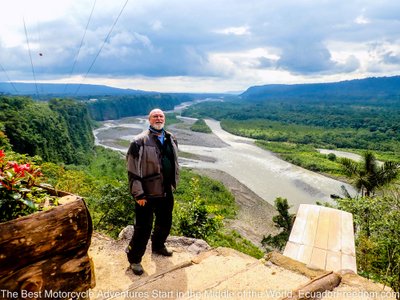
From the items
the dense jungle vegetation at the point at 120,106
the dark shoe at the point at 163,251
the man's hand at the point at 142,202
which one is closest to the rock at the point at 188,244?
the dark shoe at the point at 163,251

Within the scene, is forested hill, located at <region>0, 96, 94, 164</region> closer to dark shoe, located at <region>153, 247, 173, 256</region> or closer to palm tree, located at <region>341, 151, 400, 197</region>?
dark shoe, located at <region>153, 247, 173, 256</region>

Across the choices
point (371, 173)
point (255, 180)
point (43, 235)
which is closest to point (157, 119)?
point (43, 235)

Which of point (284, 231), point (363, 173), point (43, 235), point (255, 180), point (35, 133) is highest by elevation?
point (43, 235)

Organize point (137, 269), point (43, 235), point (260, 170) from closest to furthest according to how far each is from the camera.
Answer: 1. point (43, 235)
2. point (137, 269)
3. point (260, 170)

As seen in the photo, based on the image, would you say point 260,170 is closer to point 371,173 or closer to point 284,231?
point 284,231

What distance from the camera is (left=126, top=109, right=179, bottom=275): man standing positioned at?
14.0 feet

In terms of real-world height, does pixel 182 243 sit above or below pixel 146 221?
below

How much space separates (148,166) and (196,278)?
1.49 meters

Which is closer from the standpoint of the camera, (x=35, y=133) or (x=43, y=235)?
(x=43, y=235)

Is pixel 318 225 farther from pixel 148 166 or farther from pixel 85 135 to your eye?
pixel 85 135

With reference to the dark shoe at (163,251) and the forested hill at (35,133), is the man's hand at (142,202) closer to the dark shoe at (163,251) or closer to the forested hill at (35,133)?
the dark shoe at (163,251)

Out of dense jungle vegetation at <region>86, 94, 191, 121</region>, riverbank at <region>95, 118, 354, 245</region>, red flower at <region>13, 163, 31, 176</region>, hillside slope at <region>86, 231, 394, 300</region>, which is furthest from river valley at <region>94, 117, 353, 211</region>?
dense jungle vegetation at <region>86, 94, 191, 121</region>

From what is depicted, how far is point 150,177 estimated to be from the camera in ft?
14.2

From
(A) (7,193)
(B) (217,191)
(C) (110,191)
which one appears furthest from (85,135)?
(A) (7,193)
